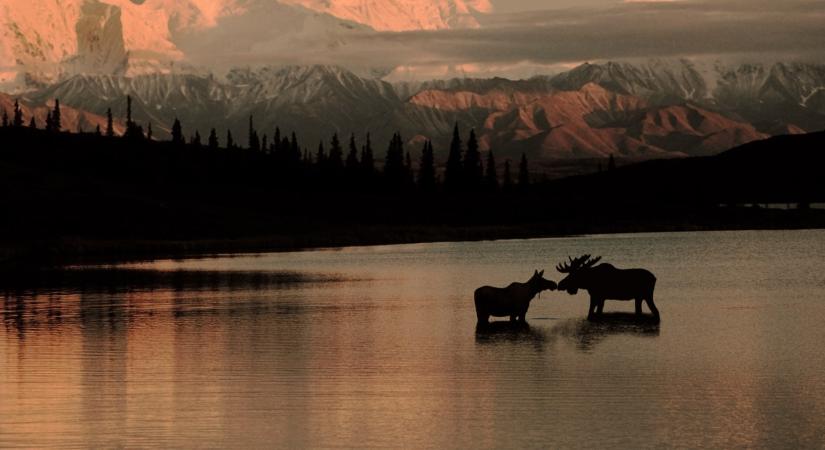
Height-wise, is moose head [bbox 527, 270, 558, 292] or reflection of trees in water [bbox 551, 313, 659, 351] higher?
moose head [bbox 527, 270, 558, 292]

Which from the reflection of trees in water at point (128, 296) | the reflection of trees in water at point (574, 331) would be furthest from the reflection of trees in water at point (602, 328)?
the reflection of trees in water at point (128, 296)

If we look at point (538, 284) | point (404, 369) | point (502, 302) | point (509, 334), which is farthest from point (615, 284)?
point (404, 369)

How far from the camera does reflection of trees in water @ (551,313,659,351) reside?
46125 millimetres

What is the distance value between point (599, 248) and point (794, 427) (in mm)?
92315

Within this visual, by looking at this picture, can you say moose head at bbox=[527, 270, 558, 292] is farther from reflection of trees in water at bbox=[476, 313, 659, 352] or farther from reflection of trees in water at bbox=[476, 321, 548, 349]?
reflection of trees in water at bbox=[476, 321, 548, 349]

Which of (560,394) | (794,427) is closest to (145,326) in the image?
(560,394)

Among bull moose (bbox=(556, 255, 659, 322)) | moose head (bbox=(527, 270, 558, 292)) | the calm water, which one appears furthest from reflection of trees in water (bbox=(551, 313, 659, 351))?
moose head (bbox=(527, 270, 558, 292))

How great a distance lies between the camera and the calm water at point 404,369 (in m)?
30.5

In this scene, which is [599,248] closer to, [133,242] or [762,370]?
[133,242]

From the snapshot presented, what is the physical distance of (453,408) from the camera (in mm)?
33188

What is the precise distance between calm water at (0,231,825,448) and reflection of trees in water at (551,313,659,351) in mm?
155

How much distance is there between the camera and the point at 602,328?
1951 inches

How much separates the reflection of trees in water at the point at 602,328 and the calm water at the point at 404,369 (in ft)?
0.51

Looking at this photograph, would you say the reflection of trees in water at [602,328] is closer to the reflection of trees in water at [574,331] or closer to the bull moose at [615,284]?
the reflection of trees in water at [574,331]
